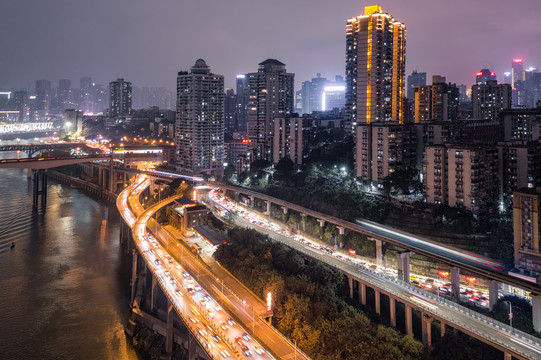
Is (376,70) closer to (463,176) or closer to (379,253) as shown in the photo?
(463,176)

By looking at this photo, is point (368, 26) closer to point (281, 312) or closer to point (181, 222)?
point (181, 222)

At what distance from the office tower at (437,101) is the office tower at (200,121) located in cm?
1722

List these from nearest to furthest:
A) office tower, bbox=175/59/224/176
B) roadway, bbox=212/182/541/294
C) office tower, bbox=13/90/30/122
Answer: roadway, bbox=212/182/541/294 → office tower, bbox=175/59/224/176 → office tower, bbox=13/90/30/122

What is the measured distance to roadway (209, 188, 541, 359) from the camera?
917 cm

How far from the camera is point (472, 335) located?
383 inches

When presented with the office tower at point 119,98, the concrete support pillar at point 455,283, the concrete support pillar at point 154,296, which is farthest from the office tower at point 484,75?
the office tower at point 119,98

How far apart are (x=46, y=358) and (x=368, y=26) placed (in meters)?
25.0

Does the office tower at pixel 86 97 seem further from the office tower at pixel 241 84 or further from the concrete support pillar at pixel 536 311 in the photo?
the concrete support pillar at pixel 536 311

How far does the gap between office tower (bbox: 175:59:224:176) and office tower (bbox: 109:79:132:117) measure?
37555 millimetres

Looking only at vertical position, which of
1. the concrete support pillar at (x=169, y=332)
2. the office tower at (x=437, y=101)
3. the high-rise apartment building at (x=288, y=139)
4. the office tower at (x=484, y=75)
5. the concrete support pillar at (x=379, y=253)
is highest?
the office tower at (x=484, y=75)

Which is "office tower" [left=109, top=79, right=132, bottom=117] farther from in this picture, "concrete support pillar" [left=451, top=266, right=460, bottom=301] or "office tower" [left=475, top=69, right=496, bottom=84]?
"concrete support pillar" [left=451, top=266, right=460, bottom=301]

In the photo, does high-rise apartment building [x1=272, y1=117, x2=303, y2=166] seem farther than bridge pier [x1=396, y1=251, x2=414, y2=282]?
Yes

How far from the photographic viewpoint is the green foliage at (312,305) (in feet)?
30.5

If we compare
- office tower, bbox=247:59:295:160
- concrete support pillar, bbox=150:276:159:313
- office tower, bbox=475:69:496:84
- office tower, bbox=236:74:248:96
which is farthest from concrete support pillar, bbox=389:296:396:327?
office tower, bbox=236:74:248:96
